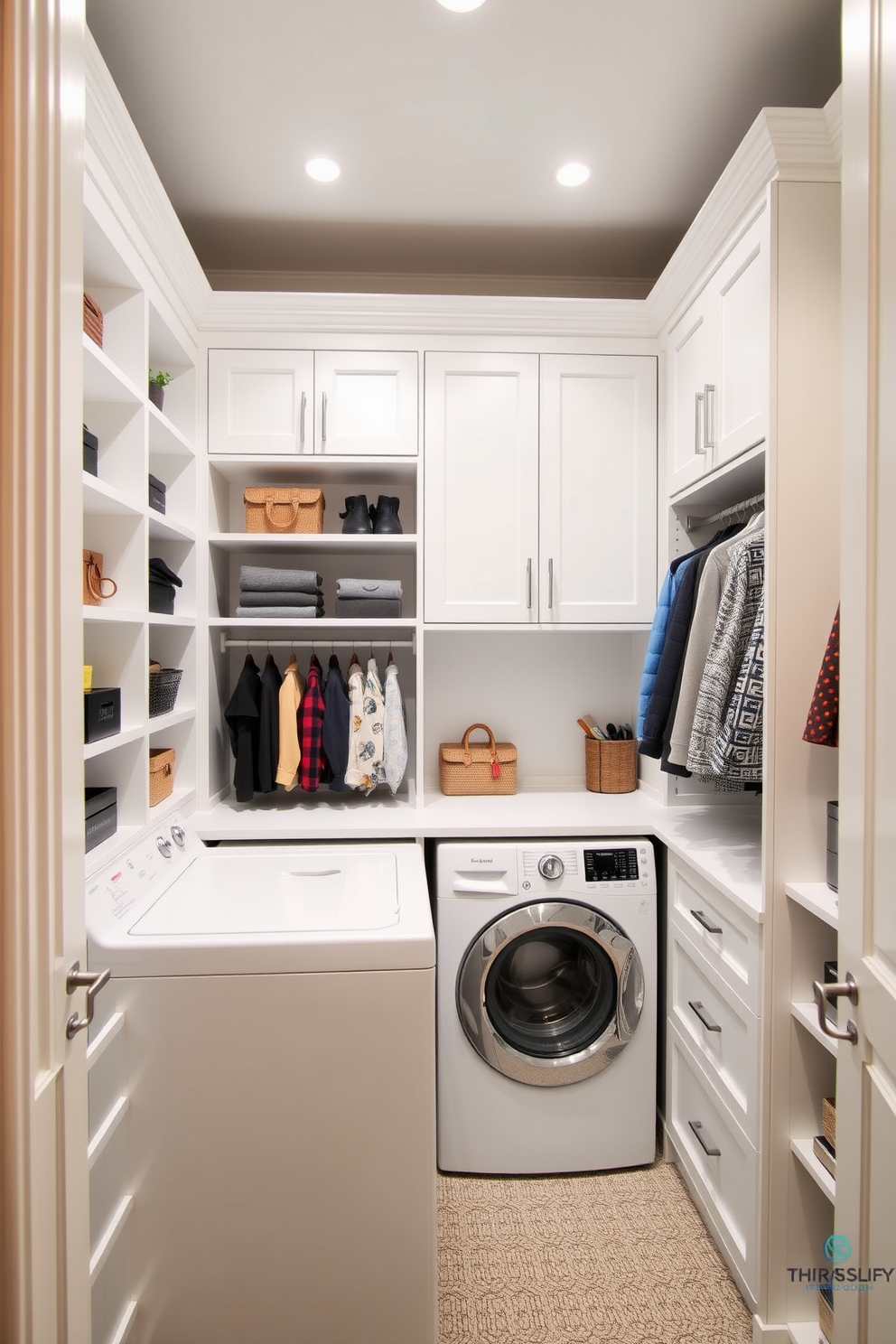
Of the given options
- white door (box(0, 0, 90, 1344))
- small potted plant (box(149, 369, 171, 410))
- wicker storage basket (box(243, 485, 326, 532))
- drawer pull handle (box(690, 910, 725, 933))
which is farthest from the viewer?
wicker storage basket (box(243, 485, 326, 532))

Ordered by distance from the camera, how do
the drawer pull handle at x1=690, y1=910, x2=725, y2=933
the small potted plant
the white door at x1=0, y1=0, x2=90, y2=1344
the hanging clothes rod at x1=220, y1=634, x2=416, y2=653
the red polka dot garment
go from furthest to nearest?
the hanging clothes rod at x1=220, y1=634, x2=416, y2=653 → the small potted plant → the drawer pull handle at x1=690, y1=910, x2=725, y2=933 → the red polka dot garment → the white door at x1=0, y1=0, x2=90, y2=1344

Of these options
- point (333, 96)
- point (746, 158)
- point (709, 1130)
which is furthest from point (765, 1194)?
point (333, 96)

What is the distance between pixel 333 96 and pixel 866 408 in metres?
1.58

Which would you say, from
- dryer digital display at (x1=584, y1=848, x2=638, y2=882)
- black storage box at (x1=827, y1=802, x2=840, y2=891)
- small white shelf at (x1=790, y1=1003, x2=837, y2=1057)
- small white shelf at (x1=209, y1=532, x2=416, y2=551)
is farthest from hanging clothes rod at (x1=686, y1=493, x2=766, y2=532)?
small white shelf at (x1=790, y1=1003, x2=837, y2=1057)

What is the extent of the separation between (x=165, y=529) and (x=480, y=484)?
0.96 metres

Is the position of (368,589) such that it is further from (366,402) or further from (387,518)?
(366,402)

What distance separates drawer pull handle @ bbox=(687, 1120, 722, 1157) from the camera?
1.68 metres

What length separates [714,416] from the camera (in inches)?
71.0

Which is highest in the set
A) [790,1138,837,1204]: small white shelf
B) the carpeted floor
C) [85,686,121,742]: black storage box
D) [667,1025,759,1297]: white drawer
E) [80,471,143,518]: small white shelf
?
[80,471,143,518]: small white shelf

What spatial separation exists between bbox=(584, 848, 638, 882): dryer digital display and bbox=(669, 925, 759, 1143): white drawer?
0.62 feet

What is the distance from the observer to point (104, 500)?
1.52 meters

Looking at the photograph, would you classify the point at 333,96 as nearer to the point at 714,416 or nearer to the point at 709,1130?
the point at 714,416

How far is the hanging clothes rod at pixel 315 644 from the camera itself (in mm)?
2393

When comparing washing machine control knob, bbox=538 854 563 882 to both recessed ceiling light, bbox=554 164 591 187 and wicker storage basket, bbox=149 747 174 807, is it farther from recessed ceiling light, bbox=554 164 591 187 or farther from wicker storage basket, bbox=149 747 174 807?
recessed ceiling light, bbox=554 164 591 187
